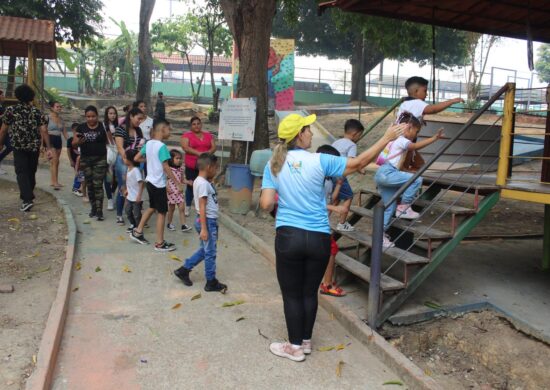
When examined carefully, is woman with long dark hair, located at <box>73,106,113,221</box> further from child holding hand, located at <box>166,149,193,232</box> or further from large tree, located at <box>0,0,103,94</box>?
large tree, located at <box>0,0,103,94</box>

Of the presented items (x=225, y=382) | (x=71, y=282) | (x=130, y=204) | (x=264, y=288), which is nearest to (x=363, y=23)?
(x=130, y=204)

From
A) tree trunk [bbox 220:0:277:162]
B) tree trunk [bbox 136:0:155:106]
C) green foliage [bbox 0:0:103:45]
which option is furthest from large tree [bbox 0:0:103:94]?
tree trunk [bbox 220:0:277:162]

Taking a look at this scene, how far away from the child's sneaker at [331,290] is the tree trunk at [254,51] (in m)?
5.27

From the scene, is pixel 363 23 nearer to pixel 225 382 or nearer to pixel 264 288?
pixel 264 288

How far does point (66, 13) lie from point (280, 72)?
28.3ft

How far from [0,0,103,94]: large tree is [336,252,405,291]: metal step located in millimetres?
16487

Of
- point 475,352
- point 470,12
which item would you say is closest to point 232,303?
point 475,352

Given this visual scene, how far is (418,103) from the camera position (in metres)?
5.38

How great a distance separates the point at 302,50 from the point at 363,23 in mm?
24450

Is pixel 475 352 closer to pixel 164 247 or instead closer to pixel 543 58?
pixel 164 247

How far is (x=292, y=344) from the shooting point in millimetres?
3803

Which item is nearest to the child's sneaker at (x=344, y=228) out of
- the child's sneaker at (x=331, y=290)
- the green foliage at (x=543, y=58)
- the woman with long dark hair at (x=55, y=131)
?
the child's sneaker at (x=331, y=290)

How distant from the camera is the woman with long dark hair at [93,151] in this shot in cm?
723

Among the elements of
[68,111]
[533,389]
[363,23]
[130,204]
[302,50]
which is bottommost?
[533,389]
